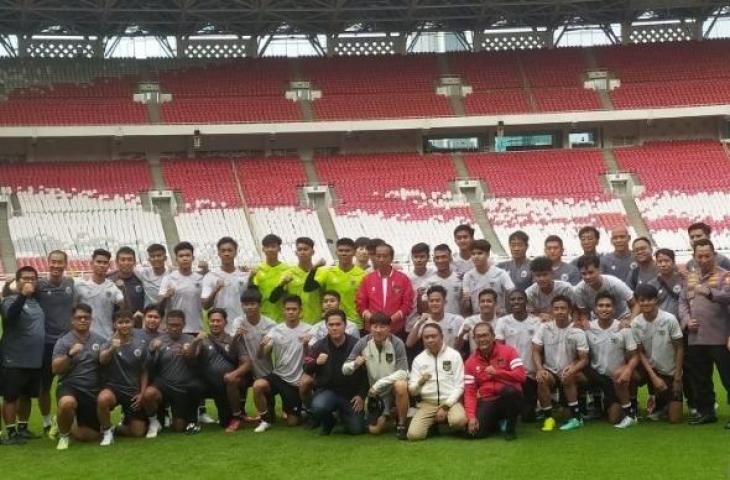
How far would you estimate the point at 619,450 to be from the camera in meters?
8.46

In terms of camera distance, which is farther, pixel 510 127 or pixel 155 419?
pixel 510 127

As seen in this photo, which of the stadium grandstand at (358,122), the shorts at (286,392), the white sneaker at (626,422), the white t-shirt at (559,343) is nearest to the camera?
the white sneaker at (626,422)

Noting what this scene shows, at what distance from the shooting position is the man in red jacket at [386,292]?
1016 centimetres

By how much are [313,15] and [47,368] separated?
97.4ft

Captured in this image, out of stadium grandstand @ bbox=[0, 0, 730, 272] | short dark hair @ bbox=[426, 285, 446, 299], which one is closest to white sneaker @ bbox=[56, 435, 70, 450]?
short dark hair @ bbox=[426, 285, 446, 299]

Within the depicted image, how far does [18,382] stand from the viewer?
952 centimetres

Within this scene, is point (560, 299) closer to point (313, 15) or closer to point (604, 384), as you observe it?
point (604, 384)

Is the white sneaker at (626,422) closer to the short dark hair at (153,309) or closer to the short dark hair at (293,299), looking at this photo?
the short dark hair at (293,299)

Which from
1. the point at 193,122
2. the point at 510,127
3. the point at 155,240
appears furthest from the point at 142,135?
the point at 510,127

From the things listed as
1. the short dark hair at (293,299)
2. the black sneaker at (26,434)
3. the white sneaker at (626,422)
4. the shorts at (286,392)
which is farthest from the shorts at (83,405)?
the white sneaker at (626,422)

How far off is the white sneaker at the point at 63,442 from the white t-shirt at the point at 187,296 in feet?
6.07

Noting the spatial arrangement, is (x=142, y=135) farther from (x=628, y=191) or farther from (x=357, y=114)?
(x=628, y=191)

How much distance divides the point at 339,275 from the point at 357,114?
94.1 feet

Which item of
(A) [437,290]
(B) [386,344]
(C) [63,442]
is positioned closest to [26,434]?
(C) [63,442]
